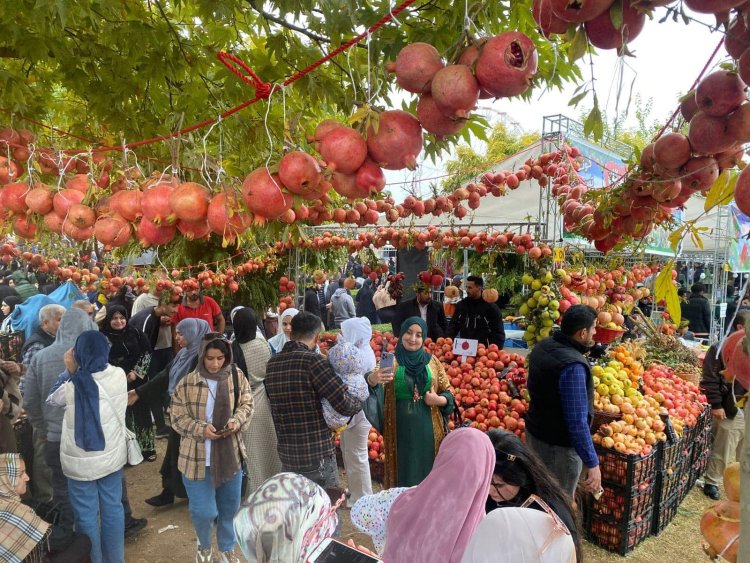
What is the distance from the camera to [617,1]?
34.0 inches

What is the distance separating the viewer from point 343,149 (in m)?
1.20

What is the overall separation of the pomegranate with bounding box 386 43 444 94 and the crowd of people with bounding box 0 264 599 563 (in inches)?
52.6

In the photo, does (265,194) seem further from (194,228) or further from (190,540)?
(190,540)

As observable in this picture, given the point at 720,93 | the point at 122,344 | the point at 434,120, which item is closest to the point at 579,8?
the point at 434,120

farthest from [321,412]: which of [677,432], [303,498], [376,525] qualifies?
[677,432]

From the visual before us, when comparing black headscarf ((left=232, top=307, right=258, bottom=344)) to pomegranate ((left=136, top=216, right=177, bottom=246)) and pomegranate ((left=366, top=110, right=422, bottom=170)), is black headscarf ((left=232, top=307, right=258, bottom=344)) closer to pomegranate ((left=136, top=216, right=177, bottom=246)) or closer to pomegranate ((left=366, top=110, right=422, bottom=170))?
pomegranate ((left=136, top=216, right=177, bottom=246))

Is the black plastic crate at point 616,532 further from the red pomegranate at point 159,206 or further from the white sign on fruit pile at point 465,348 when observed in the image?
the red pomegranate at point 159,206

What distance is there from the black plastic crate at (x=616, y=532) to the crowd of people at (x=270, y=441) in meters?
0.74

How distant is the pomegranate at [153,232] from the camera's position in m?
1.60

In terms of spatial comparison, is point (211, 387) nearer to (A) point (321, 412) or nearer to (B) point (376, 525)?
(A) point (321, 412)

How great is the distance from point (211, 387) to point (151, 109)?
6.49 feet

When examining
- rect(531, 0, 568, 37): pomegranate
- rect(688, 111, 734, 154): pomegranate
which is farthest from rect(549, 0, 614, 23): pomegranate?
rect(688, 111, 734, 154): pomegranate

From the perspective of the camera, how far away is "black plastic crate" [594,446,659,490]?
12.2 feet

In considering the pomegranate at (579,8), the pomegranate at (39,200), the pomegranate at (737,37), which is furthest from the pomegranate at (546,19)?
the pomegranate at (39,200)
